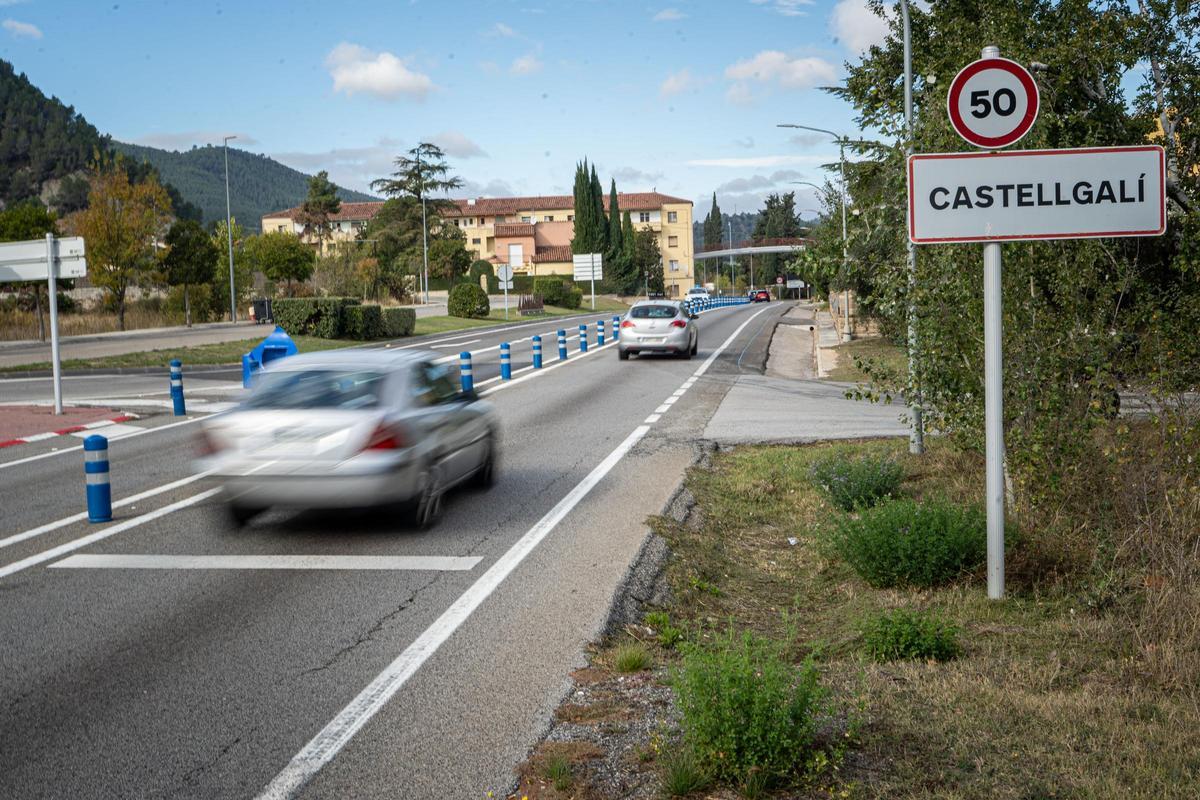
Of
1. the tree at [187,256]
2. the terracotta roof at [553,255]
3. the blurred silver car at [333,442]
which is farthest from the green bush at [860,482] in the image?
the terracotta roof at [553,255]


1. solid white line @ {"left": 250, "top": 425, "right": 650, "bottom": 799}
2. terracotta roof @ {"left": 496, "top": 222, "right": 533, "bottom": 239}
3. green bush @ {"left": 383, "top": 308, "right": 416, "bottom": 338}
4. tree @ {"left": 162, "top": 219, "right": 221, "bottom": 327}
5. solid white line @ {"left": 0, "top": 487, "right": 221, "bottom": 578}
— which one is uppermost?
terracotta roof @ {"left": 496, "top": 222, "right": 533, "bottom": 239}

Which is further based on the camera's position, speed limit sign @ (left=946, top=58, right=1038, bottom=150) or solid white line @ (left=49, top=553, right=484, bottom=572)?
solid white line @ (left=49, top=553, right=484, bottom=572)

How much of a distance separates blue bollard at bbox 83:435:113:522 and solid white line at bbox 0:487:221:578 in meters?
0.22

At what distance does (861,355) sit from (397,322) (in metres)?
18.5

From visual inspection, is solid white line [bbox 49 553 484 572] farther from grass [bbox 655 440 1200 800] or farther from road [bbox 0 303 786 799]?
grass [bbox 655 440 1200 800]

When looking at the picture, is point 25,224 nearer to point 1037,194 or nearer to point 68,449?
point 68,449

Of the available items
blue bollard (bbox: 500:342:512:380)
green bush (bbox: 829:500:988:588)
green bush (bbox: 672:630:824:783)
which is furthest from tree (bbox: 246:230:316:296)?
green bush (bbox: 672:630:824:783)

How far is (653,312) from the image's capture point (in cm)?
2869

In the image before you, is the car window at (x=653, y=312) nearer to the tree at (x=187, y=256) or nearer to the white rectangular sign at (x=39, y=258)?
the white rectangular sign at (x=39, y=258)

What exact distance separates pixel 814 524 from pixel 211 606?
4.72 m

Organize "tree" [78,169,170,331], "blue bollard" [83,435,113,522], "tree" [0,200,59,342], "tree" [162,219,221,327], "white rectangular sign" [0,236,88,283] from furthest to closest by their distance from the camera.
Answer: "tree" [162,219,221,327] < "tree" [78,169,170,331] < "tree" [0,200,59,342] < "white rectangular sign" [0,236,88,283] < "blue bollard" [83,435,113,522]

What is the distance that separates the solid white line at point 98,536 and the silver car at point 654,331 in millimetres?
17806

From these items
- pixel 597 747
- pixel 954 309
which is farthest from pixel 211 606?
pixel 954 309

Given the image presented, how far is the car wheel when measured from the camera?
29.8ft
